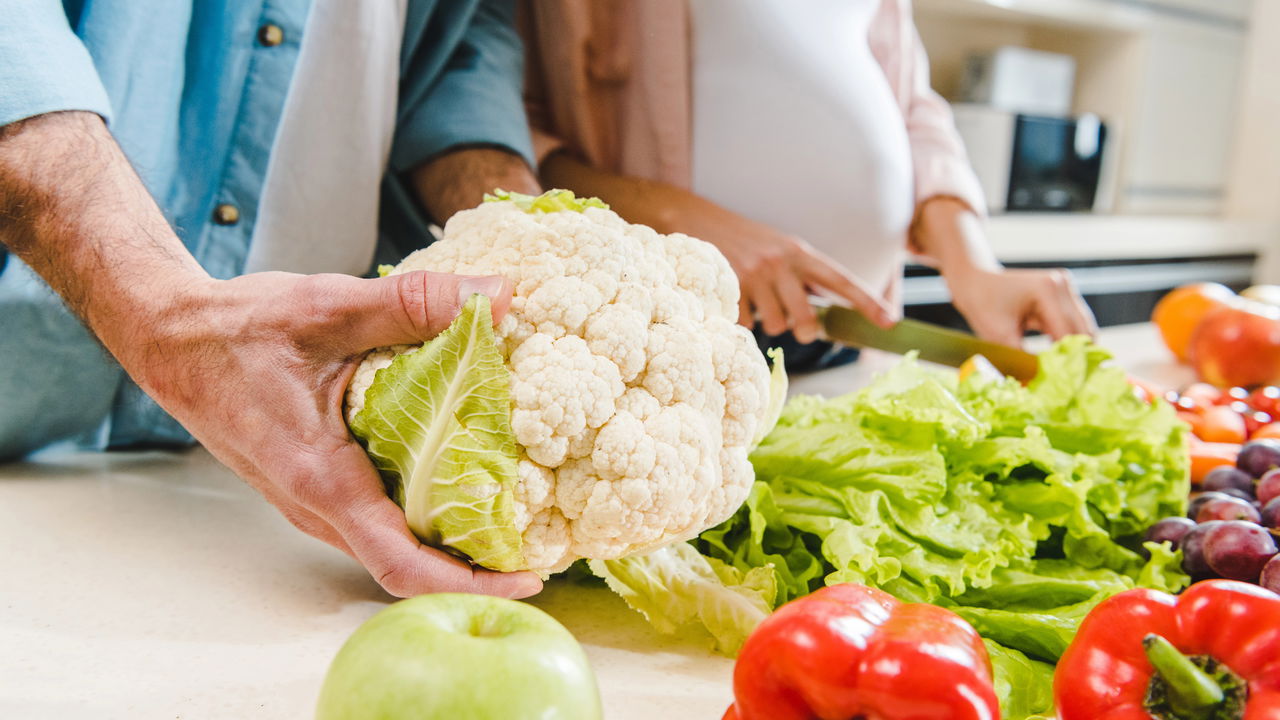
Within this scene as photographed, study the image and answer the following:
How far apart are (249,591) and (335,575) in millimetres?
61

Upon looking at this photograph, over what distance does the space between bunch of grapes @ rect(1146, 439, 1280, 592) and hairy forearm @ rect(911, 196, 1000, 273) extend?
537mm

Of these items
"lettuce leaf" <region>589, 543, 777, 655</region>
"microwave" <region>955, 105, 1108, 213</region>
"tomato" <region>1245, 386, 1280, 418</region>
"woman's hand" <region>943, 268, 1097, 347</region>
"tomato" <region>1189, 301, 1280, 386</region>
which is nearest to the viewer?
"lettuce leaf" <region>589, 543, 777, 655</region>

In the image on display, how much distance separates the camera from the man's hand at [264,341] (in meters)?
0.54

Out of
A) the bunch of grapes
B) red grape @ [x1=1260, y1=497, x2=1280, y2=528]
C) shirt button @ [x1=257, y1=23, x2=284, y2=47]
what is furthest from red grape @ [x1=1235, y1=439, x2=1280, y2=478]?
shirt button @ [x1=257, y1=23, x2=284, y2=47]

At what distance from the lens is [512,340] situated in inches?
22.3

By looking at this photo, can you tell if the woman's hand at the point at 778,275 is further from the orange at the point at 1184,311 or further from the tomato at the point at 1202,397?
the orange at the point at 1184,311

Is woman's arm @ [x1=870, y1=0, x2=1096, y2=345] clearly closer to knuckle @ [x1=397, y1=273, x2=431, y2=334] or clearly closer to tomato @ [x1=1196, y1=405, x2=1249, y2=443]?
tomato @ [x1=1196, y1=405, x2=1249, y2=443]

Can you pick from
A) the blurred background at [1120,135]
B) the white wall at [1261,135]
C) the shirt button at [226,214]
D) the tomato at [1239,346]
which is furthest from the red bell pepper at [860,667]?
the white wall at [1261,135]

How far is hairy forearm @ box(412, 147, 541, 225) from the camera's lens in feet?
3.05

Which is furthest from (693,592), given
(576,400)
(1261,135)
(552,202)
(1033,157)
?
(1261,135)

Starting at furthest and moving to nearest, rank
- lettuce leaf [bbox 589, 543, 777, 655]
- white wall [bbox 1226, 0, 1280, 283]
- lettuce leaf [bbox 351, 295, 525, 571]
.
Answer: white wall [bbox 1226, 0, 1280, 283] < lettuce leaf [bbox 589, 543, 777, 655] < lettuce leaf [bbox 351, 295, 525, 571]

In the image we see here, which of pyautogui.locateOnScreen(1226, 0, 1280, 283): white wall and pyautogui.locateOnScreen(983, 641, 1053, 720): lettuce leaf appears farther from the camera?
pyautogui.locateOnScreen(1226, 0, 1280, 283): white wall

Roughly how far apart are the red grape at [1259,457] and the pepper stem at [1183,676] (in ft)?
1.73

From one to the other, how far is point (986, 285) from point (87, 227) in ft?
3.77
